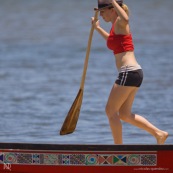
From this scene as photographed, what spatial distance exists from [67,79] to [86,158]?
1196 cm

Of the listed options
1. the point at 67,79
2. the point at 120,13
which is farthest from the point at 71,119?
the point at 67,79

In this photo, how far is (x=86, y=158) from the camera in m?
10.4

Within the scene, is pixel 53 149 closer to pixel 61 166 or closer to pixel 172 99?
pixel 61 166

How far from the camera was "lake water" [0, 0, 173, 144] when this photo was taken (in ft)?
49.8

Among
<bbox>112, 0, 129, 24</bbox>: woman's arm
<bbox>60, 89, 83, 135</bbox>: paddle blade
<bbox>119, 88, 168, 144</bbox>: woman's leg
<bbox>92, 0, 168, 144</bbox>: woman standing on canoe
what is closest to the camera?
<bbox>112, 0, 129, 24</bbox>: woman's arm

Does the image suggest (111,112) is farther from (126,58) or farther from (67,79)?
(67,79)

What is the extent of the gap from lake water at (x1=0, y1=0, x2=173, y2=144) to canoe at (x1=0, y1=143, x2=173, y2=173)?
3.37 metres

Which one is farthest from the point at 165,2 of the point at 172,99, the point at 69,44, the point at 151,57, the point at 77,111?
the point at 77,111

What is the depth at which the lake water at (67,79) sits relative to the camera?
15180 millimetres

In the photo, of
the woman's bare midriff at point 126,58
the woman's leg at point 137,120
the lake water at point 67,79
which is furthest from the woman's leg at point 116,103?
the lake water at point 67,79

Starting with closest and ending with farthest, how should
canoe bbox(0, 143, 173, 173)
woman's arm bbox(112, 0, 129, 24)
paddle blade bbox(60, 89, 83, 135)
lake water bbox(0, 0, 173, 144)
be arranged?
canoe bbox(0, 143, 173, 173) → woman's arm bbox(112, 0, 129, 24) → paddle blade bbox(60, 89, 83, 135) → lake water bbox(0, 0, 173, 144)

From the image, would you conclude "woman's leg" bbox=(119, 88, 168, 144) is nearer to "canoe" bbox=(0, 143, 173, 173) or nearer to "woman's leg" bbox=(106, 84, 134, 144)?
"woman's leg" bbox=(106, 84, 134, 144)

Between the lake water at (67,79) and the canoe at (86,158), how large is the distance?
3369mm

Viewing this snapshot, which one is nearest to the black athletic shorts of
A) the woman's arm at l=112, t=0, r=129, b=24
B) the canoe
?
the woman's arm at l=112, t=0, r=129, b=24
